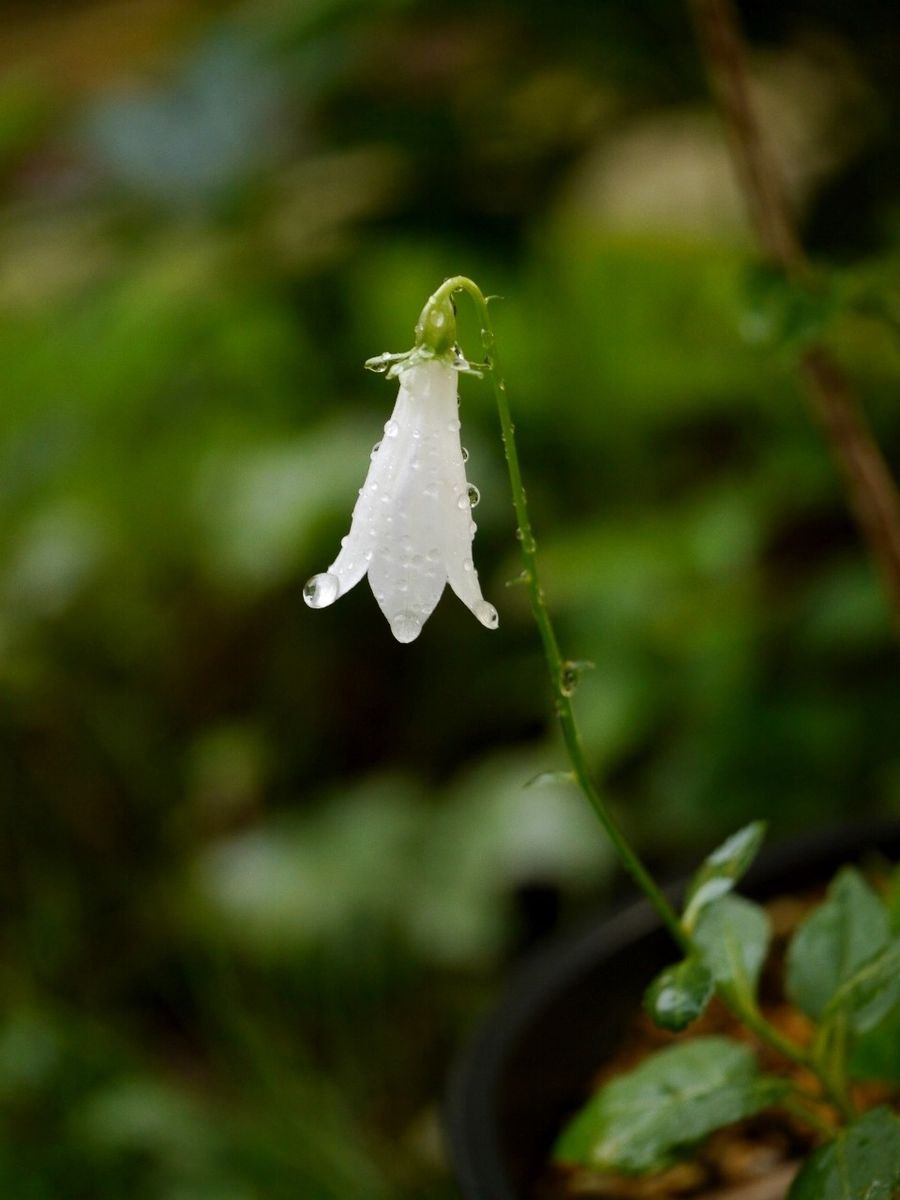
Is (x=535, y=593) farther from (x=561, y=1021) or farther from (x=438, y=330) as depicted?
(x=561, y=1021)

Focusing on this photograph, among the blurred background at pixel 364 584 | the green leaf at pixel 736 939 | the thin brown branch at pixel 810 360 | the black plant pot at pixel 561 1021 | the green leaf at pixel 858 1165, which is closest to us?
the green leaf at pixel 858 1165

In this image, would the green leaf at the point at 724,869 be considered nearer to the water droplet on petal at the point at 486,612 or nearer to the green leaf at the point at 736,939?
the green leaf at the point at 736,939

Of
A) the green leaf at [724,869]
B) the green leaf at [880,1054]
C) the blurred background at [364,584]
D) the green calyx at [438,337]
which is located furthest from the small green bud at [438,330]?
the blurred background at [364,584]

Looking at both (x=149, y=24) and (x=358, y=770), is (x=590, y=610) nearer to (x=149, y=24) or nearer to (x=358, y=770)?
(x=358, y=770)

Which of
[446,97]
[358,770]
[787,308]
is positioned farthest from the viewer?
[358,770]

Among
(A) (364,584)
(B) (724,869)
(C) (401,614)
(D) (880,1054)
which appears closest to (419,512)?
(C) (401,614)

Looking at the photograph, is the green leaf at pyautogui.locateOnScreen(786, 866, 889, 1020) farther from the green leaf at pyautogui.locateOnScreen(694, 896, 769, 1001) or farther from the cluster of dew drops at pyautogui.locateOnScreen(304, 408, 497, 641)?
the cluster of dew drops at pyautogui.locateOnScreen(304, 408, 497, 641)

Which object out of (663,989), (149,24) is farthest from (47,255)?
(663,989)
